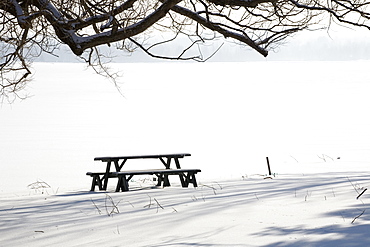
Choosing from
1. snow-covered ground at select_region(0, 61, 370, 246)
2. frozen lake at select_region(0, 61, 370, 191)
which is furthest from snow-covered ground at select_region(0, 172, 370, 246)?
frozen lake at select_region(0, 61, 370, 191)

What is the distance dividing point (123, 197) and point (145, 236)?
262 cm

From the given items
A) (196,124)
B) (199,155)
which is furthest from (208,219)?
(196,124)

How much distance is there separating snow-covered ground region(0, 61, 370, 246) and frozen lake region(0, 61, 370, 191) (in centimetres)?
6

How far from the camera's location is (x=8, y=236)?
488cm

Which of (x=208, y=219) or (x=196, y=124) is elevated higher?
(x=196, y=124)

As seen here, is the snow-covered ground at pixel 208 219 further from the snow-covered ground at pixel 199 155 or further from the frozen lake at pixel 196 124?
the frozen lake at pixel 196 124

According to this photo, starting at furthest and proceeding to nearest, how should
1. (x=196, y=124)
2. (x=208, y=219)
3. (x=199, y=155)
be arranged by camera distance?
(x=196, y=124) < (x=199, y=155) < (x=208, y=219)

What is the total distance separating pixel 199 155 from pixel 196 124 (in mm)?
8557

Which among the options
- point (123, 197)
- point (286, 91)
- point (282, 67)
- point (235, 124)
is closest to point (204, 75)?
point (282, 67)

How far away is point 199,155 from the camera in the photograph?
16.0m

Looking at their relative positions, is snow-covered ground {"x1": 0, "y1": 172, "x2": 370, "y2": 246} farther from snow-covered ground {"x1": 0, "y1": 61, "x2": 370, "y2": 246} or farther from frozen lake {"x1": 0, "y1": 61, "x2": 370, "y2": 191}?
frozen lake {"x1": 0, "y1": 61, "x2": 370, "y2": 191}

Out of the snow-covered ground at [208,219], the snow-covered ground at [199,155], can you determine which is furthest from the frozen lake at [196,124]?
the snow-covered ground at [208,219]

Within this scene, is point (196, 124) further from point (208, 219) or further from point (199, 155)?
point (208, 219)

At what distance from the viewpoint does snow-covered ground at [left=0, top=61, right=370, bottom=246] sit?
14.8 feet
